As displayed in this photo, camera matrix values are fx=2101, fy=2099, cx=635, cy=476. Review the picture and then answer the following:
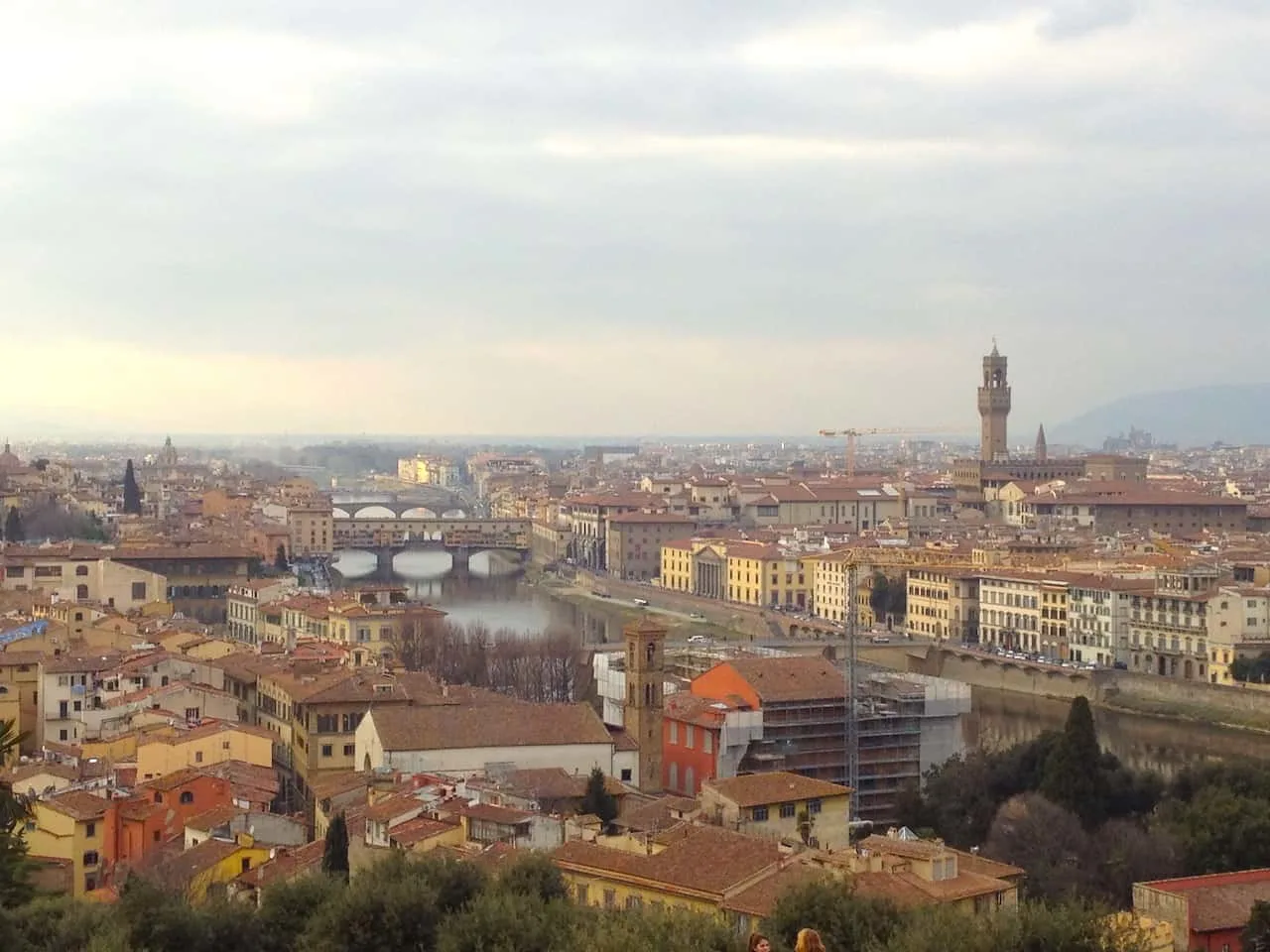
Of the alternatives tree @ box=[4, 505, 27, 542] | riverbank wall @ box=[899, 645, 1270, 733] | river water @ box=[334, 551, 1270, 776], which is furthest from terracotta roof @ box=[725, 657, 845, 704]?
tree @ box=[4, 505, 27, 542]

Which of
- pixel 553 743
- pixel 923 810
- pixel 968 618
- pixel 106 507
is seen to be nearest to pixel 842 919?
pixel 553 743

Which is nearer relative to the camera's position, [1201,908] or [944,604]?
[1201,908]

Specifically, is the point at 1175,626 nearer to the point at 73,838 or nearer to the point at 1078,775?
the point at 1078,775

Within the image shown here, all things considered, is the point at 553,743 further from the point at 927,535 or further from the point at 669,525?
the point at 669,525

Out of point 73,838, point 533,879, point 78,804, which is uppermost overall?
point 533,879

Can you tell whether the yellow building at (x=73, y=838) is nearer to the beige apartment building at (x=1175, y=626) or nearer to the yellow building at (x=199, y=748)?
the yellow building at (x=199, y=748)

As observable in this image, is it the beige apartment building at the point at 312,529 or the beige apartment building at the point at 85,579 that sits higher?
the beige apartment building at the point at 85,579

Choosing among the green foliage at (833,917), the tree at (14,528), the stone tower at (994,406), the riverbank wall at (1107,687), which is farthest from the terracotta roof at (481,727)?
the stone tower at (994,406)

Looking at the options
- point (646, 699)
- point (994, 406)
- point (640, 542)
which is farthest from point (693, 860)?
point (994, 406)
